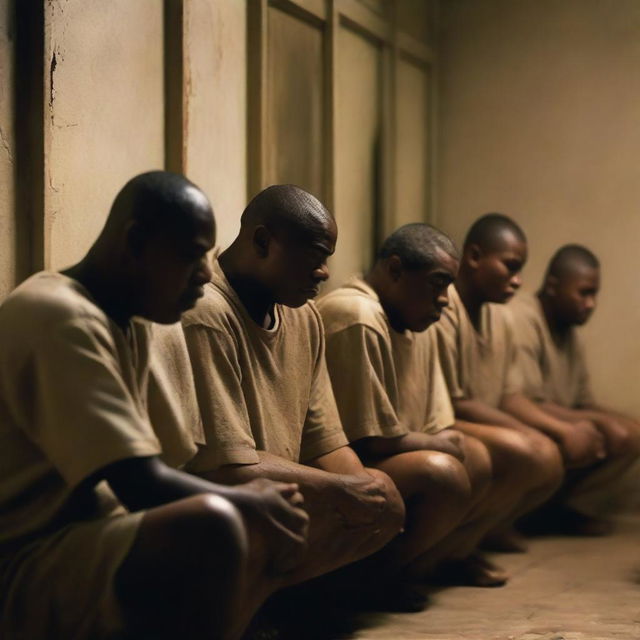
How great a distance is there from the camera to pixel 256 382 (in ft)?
10.9

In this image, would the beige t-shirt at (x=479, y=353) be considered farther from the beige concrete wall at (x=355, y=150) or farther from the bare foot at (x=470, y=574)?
the bare foot at (x=470, y=574)

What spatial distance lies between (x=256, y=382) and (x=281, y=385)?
13 cm

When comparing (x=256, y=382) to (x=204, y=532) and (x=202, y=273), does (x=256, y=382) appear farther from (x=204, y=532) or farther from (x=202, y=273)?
(x=204, y=532)

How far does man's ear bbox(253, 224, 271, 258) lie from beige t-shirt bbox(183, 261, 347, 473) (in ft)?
0.40

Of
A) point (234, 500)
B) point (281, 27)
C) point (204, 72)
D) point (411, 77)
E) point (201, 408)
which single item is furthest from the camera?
point (411, 77)

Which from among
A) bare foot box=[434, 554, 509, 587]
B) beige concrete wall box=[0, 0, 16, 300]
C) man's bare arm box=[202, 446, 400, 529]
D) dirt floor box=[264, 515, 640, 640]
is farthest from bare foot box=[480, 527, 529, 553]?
beige concrete wall box=[0, 0, 16, 300]

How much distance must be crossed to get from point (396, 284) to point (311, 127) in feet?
3.27

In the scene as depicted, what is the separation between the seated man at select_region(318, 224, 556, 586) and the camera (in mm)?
3848

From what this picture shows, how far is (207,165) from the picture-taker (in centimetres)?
410

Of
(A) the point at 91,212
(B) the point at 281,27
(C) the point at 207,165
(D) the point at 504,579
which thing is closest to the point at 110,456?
(A) the point at 91,212

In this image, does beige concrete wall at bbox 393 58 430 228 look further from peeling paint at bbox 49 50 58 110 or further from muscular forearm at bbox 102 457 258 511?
muscular forearm at bbox 102 457 258 511

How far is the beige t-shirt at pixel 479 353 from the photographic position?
185 inches

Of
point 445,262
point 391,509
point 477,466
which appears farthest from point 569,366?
point 391,509

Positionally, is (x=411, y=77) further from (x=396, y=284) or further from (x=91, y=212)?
(x=91, y=212)
